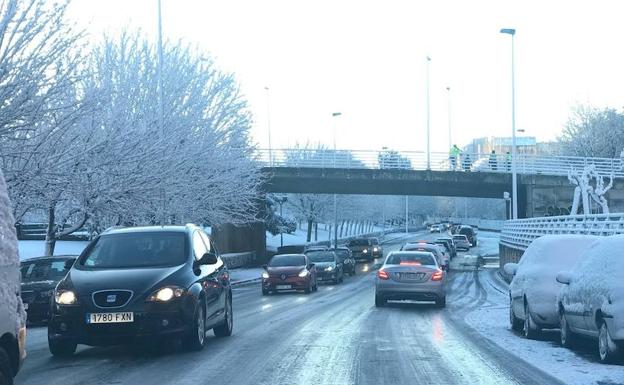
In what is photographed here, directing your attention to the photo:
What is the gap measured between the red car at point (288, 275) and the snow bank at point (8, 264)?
74.4ft

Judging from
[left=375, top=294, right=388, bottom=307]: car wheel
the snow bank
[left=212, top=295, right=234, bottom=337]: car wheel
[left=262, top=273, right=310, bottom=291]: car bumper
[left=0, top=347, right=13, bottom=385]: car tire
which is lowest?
[left=262, top=273, right=310, bottom=291]: car bumper

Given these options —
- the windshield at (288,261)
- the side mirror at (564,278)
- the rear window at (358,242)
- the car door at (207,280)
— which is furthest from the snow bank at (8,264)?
the rear window at (358,242)

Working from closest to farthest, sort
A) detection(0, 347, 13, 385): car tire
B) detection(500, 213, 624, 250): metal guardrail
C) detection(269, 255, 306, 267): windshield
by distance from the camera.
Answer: detection(0, 347, 13, 385): car tire, detection(500, 213, 624, 250): metal guardrail, detection(269, 255, 306, 267): windshield

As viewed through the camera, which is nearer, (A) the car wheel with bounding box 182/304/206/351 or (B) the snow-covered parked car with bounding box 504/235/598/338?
(A) the car wheel with bounding box 182/304/206/351

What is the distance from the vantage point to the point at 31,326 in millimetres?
17875

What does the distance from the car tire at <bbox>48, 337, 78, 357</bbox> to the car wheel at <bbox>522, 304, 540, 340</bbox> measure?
7.22 m

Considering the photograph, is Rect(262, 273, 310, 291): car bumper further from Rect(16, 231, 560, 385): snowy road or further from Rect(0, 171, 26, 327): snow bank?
Rect(0, 171, 26, 327): snow bank

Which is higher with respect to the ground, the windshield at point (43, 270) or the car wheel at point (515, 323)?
the windshield at point (43, 270)

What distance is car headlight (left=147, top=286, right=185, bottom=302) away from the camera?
11.6 meters

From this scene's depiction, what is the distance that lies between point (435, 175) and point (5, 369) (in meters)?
47.1

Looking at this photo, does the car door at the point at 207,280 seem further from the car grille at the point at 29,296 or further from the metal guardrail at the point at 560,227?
the metal guardrail at the point at 560,227

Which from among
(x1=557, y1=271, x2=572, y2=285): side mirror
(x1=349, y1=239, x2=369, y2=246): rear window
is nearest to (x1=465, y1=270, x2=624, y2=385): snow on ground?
(x1=557, y1=271, x2=572, y2=285): side mirror

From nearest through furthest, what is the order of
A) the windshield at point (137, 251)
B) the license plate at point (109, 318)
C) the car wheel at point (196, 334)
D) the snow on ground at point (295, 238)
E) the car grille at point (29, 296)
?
the license plate at point (109, 318), the car wheel at point (196, 334), the windshield at point (137, 251), the car grille at point (29, 296), the snow on ground at point (295, 238)

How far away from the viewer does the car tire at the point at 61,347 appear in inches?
467
